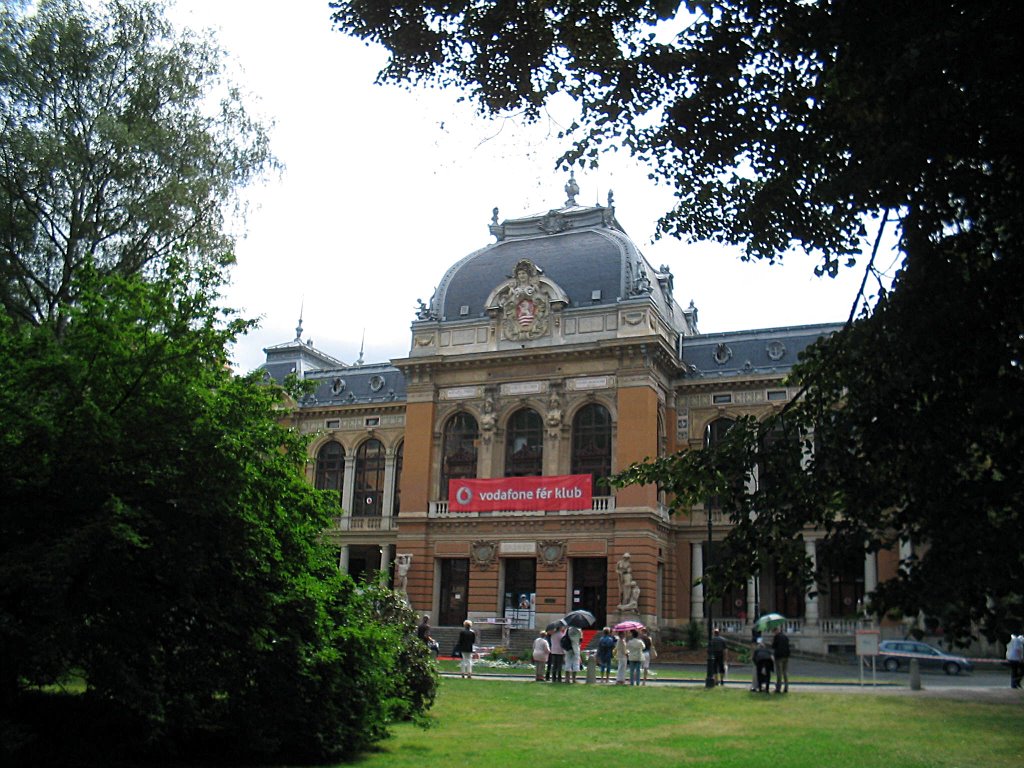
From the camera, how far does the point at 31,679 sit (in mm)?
11438

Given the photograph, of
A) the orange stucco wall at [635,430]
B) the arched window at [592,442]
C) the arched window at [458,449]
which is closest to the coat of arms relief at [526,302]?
the arched window at [592,442]

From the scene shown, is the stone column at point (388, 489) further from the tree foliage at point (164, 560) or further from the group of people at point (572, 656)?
the tree foliage at point (164, 560)

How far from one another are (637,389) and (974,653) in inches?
705

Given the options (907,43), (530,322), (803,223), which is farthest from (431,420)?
(907,43)

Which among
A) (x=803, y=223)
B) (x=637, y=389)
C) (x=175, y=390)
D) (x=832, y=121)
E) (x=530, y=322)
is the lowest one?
(x=175, y=390)

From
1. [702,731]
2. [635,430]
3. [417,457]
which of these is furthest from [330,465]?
[702,731]

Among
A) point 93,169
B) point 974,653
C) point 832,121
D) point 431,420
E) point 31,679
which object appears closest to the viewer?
point 832,121

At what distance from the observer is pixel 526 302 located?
150ft

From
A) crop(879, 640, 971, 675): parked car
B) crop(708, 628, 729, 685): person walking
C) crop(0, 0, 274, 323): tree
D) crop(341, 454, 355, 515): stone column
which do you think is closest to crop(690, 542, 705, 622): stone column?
crop(879, 640, 971, 675): parked car

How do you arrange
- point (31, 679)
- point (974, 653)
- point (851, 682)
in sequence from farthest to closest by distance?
point (974, 653) < point (851, 682) < point (31, 679)

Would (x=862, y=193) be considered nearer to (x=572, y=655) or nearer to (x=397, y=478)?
(x=572, y=655)

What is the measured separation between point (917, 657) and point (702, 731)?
80.2ft

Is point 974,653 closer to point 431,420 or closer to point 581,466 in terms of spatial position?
point 581,466

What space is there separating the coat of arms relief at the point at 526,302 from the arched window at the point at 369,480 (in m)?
11.7
